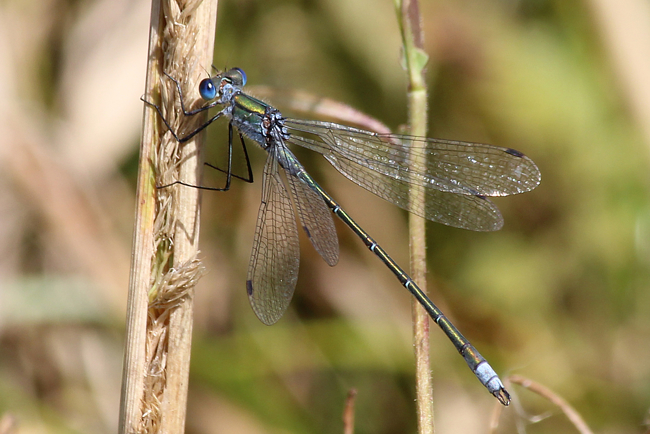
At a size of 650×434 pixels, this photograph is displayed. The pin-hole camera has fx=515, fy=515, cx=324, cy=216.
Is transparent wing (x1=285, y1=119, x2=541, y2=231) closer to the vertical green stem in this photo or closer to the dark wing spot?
the dark wing spot

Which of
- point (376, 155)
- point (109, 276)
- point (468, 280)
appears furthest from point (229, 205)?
point (468, 280)

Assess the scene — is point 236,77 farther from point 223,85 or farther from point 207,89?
point 207,89

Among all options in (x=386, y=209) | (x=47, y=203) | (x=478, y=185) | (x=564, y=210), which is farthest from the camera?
(x=386, y=209)

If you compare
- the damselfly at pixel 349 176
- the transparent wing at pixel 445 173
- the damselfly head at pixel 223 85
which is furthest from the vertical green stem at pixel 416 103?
the damselfly head at pixel 223 85

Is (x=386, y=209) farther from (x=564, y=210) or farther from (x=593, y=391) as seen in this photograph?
(x=593, y=391)

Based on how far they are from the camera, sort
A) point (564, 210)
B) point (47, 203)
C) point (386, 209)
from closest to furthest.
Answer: point (47, 203) → point (564, 210) → point (386, 209)

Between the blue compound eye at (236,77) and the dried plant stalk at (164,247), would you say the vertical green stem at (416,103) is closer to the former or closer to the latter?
the dried plant stalk at (164,247)

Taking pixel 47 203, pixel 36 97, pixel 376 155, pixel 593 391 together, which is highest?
pixel 36 97

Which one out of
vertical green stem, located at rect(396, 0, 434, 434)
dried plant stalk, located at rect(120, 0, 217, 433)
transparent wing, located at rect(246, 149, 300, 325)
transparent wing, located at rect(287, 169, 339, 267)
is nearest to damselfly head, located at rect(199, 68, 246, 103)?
dried plant stalk, located at rect(120, 0, 217, 433)
